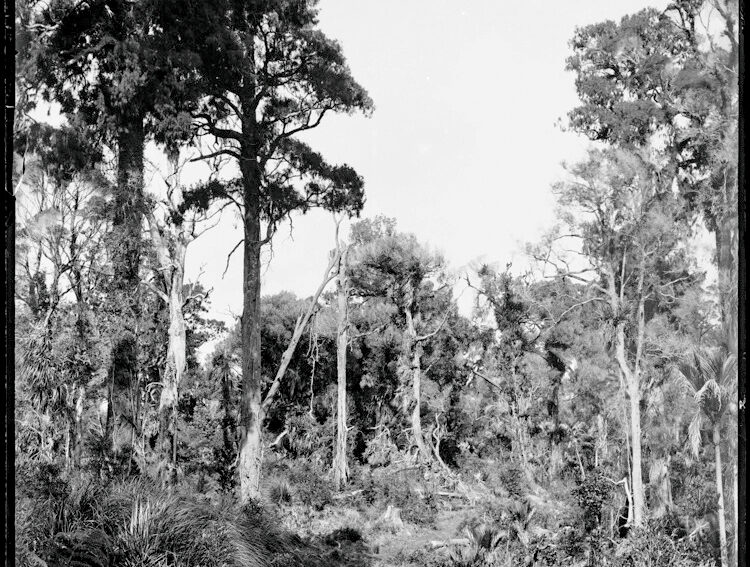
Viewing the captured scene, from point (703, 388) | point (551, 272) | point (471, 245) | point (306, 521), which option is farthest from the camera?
point (471, 245)

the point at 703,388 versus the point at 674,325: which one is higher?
the point at 674,325

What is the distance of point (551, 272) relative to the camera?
49.8ft

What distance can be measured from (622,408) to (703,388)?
20.4 feet

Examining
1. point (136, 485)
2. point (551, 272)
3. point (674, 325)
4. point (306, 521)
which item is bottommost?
point (306, 521)

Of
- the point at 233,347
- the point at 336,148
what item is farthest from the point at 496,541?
the point at 233,347

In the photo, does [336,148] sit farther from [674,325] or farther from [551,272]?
[674,325]

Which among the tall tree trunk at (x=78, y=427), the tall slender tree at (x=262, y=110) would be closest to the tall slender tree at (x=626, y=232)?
the tall slender tree at (x=262, y=110)

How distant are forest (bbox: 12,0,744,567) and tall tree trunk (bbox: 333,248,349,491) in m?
0.08

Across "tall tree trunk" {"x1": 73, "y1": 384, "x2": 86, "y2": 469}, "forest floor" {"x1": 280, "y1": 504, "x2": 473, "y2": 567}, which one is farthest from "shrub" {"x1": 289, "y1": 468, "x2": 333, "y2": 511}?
"tall tree trunk" {"x1": 73, "y1": 384, "x2": 86, "y2": 469}

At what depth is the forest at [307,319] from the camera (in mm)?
9297

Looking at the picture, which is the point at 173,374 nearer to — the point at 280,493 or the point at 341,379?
the point at 280,493

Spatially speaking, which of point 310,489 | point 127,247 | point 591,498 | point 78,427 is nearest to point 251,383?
point 78,427

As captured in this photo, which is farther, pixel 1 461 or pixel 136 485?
pixel 136 485

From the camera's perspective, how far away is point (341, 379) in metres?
17.8
